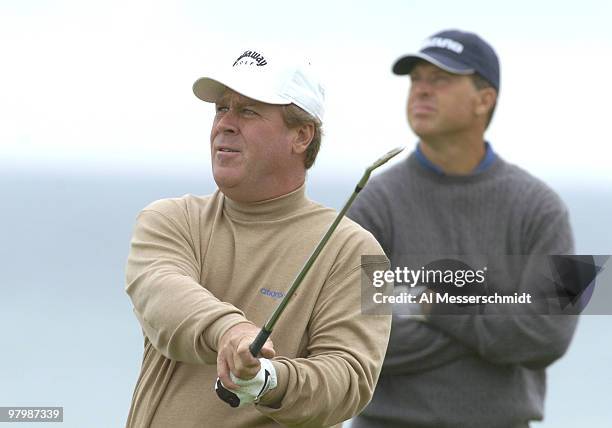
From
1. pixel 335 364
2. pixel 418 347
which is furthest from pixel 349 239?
pixel 418 347

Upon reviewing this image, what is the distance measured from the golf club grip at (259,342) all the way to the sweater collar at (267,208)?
0.52 meters

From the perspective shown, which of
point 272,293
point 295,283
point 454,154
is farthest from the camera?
point 454,154

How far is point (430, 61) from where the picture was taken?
3357 millimetres

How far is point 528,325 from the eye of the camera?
10.6ft

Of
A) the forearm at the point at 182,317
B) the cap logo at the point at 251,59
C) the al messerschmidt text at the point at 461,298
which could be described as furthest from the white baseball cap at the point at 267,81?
the al messerschmidt text at the point at 461,298

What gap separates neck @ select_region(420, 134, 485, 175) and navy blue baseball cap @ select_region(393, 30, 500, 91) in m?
0.17

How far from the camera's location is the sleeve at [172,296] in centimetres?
256

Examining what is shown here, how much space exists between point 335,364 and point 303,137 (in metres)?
0.56

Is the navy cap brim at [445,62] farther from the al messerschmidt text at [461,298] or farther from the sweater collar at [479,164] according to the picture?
the al messerschmidt text at [461,298]

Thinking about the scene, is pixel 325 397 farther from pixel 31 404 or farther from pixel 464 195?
pixel 31 404

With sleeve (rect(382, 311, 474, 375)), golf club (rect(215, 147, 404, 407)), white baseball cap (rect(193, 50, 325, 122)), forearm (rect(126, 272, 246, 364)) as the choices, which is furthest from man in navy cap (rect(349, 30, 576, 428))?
golf club (rect(215, 147, 404, 407))

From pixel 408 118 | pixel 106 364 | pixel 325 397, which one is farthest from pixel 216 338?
pixel 106 364

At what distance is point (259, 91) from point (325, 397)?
682mm

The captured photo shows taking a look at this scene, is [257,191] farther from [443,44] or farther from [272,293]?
[443,44]
